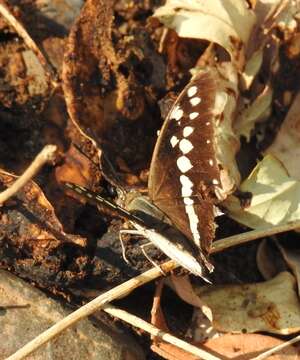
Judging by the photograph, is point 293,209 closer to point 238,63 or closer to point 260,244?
point 260,244

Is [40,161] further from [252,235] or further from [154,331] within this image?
[252,235]

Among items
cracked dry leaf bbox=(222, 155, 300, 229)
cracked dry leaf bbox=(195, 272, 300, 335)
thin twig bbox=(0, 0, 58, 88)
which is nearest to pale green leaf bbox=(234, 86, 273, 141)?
cracked dry leaf bbox=(222, 155, 300, 229)

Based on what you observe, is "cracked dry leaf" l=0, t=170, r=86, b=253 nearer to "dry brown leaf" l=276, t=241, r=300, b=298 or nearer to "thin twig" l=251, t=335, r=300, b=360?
"thin twig" l=251, t=335, r=300, b=360

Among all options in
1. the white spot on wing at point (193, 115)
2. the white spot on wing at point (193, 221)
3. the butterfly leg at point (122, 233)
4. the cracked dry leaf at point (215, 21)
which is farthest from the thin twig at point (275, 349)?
the cracked dry leaf at point (215, 21)

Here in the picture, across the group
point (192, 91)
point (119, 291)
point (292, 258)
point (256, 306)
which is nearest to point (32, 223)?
point (119, 291)

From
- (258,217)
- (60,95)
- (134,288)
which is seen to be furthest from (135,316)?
(60,95)
